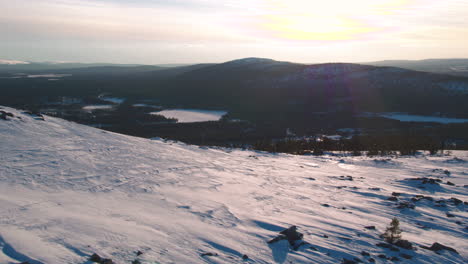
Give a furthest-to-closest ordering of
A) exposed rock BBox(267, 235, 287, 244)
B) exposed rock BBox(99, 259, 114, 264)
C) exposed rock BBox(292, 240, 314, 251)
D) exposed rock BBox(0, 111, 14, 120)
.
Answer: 1. exposed rock BBox(0, 111, 14, 120)
2. exposed rock BBox(267, 235, 287, 244)
3. exposed rock BBox(292, 240, 314, 251)
4. exposed rock BBox(99, 259, 114, 264)

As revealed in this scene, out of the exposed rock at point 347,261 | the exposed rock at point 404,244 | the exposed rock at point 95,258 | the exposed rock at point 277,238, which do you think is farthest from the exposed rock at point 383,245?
the exposed rock at point 95,258

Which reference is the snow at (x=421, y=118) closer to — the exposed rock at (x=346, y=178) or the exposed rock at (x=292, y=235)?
the exposed rock at (x=346, y=178)

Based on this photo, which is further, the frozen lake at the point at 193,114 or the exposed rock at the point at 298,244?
the frozen lake at the point at 193,114

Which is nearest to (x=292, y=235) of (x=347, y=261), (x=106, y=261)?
(x=347, y=261)

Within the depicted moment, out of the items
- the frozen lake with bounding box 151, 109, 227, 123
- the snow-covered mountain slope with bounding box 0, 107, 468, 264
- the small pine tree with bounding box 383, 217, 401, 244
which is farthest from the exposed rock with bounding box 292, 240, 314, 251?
the frozen lake with bounding box 151, 109, 227, 123

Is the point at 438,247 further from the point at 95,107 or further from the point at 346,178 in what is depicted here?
the point at 95,107

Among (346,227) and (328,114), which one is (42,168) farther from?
(328,114)

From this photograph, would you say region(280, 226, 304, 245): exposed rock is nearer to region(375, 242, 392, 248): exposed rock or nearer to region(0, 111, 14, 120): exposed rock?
region(375, 242, 392, 248): exposed rock

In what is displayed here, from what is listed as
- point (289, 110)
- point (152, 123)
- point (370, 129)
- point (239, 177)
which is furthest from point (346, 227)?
point (289, 110)
